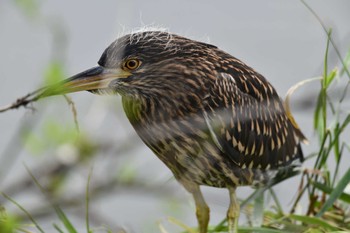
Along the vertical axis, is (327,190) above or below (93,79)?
below

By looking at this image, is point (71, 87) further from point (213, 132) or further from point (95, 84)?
point (213, 132)

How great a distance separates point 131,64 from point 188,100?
28cm

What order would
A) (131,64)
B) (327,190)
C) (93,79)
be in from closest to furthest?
(93,79)
(131,64)
(327,190)

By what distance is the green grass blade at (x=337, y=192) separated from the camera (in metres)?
3.41

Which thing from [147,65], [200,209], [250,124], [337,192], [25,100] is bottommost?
[200,209]

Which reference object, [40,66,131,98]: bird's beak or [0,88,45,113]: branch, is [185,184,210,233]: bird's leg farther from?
[0,88,45,113]: branch

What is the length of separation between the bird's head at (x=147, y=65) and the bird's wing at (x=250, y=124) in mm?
143

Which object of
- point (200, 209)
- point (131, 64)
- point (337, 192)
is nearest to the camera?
point (131, 64)

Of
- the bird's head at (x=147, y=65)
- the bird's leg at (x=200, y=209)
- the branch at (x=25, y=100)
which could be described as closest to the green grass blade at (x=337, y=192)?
the bird's leg at (x=200, y=209)

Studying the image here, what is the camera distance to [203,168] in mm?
3535

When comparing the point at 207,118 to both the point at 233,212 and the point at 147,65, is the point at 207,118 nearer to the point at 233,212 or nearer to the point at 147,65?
the point at 147,65

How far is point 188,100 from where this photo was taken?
3.39 m

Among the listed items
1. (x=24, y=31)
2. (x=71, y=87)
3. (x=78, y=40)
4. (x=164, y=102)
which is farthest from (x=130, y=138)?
(x=78, y=40)

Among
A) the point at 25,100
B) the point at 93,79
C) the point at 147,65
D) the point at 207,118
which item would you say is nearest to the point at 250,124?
the point at 207,118
